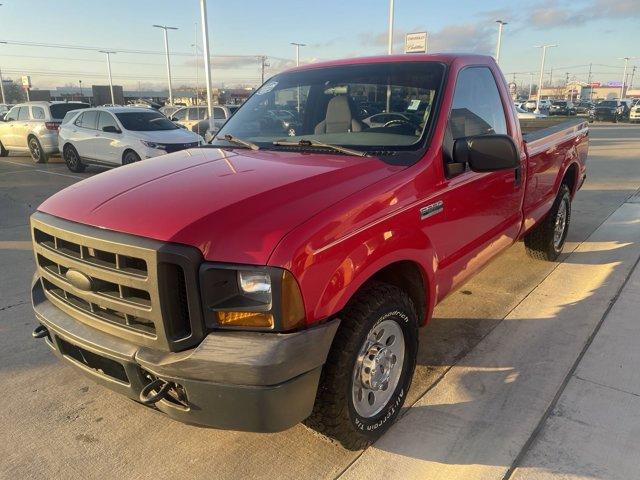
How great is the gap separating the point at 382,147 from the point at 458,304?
198 cm

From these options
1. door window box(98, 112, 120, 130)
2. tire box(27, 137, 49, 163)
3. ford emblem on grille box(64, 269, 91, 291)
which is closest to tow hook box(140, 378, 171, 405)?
ford emblem on grille box(64, 269, 91, 291)

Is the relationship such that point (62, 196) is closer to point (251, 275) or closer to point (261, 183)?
point (261, 183)

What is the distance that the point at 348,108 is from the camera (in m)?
3.35

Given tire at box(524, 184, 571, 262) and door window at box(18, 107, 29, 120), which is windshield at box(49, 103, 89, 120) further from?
tire at box(524, 184, 571, 262)

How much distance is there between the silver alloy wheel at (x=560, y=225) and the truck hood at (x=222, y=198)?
3.36 metres

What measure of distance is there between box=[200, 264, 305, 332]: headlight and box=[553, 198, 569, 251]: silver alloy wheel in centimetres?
415

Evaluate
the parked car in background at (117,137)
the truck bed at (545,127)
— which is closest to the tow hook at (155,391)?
the truck bed at (545,127)

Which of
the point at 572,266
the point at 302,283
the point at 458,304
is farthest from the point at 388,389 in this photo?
the point at 572,266

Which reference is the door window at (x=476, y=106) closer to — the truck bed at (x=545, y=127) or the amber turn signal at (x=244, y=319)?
the truck bed at (x=545, y=127)

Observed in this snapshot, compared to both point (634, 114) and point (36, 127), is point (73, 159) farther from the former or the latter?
point (634, 114)

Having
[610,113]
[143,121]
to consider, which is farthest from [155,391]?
[610,113]

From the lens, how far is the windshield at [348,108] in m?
3.05

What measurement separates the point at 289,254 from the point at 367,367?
85cm

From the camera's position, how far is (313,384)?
2070 mm
